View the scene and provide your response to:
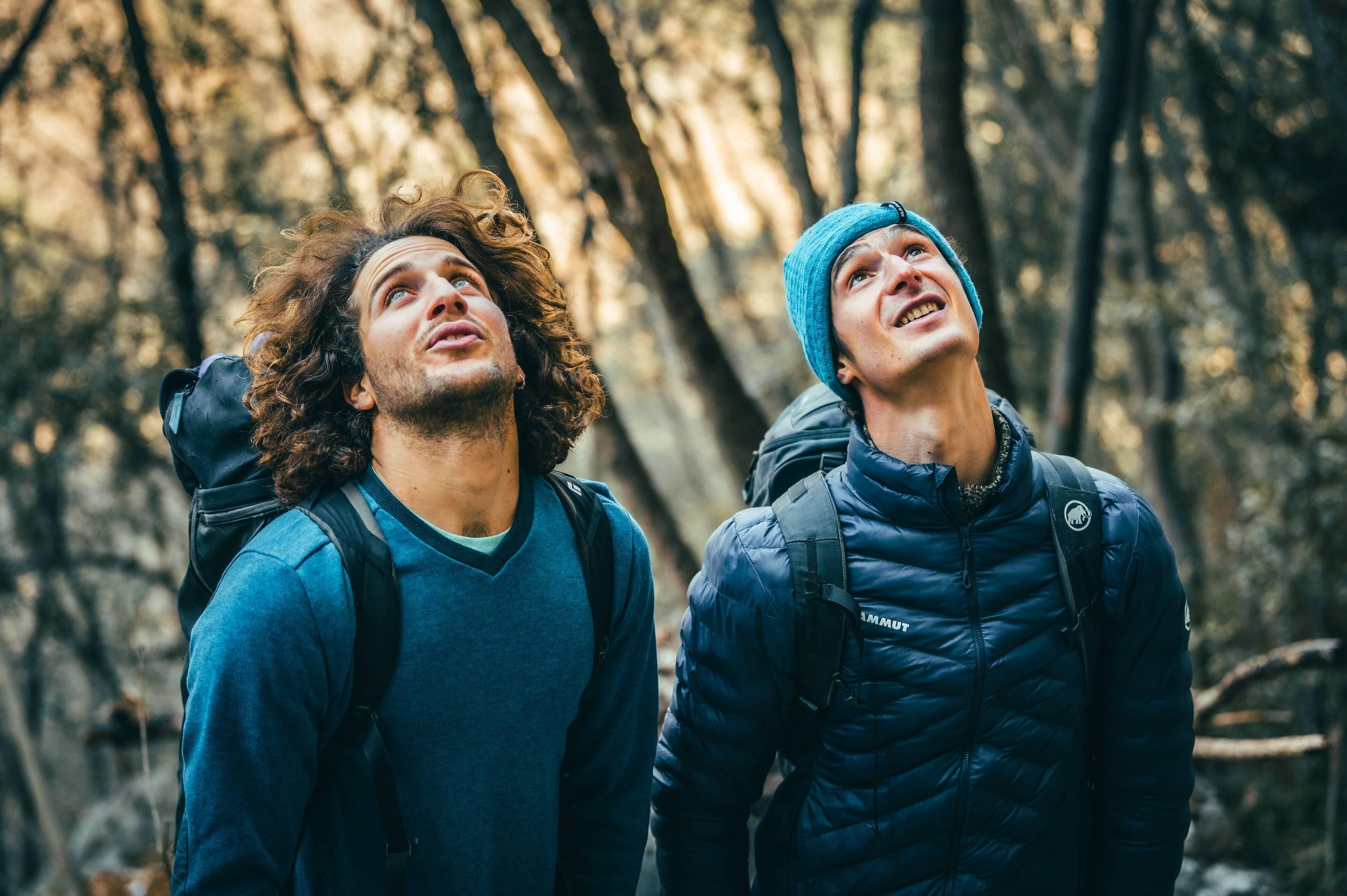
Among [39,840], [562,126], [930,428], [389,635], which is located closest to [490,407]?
[389,635]

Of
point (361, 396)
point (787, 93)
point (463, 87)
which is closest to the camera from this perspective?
point (361, 396)

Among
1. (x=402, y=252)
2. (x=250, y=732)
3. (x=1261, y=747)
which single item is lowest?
(x=1261, y=747)

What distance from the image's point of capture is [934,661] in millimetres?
2000

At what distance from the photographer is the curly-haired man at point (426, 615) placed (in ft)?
5.86

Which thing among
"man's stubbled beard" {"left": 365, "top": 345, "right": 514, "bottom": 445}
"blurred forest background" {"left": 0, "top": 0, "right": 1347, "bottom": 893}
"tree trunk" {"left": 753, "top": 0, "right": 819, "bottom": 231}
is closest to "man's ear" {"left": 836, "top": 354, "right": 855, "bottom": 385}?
"man's stubbled beard" {"left": 365, "top": 345, "right": 514, "bottom": 445}

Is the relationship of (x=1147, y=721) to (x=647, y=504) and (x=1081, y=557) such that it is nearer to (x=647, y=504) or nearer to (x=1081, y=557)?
(x=1081, y=557)

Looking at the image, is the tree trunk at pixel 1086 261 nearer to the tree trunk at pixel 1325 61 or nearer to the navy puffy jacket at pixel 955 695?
the tree trunk at pixel 1325 61

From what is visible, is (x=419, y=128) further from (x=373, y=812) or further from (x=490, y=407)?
(x=373, y=812)

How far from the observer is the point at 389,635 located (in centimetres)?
188

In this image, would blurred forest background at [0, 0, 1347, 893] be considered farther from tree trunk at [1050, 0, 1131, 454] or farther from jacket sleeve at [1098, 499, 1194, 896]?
jacket sleeve at [1098, 499, 1194, 896]

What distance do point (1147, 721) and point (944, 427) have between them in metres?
0.79

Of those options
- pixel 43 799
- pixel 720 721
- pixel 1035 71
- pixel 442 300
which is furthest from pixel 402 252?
pixel 1035 71

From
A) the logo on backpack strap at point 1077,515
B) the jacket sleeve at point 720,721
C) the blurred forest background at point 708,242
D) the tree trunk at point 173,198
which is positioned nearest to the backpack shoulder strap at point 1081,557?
the logo on backpack strap at point 1077,515

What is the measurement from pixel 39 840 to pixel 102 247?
23.7ft
